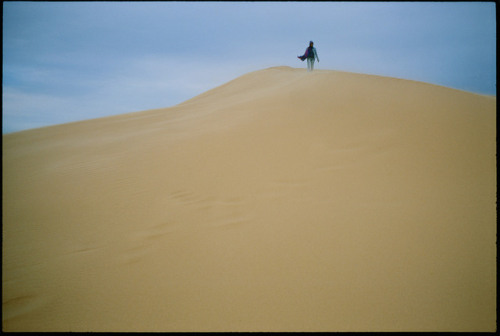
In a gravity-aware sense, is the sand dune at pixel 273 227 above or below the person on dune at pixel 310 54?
below

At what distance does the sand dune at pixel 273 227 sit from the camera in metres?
2.31

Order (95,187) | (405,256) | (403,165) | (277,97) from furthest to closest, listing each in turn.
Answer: (277,97)
(95,187)
(403,165)
(405,256)

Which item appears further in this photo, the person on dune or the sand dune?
the person on dune

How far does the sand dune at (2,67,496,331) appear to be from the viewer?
2.31 metres

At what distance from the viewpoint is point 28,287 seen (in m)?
2.73

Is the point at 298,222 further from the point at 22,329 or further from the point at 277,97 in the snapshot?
the point at 277,97

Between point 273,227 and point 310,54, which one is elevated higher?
point 310,54

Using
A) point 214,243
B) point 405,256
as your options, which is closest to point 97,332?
point 214,243

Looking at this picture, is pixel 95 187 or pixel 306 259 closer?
pixel 306 259

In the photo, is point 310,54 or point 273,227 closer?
point 273,227

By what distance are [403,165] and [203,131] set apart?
4.04 m

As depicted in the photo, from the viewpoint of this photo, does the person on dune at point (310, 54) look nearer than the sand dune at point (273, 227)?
No

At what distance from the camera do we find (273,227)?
3.23 m

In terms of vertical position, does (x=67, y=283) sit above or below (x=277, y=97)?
below
